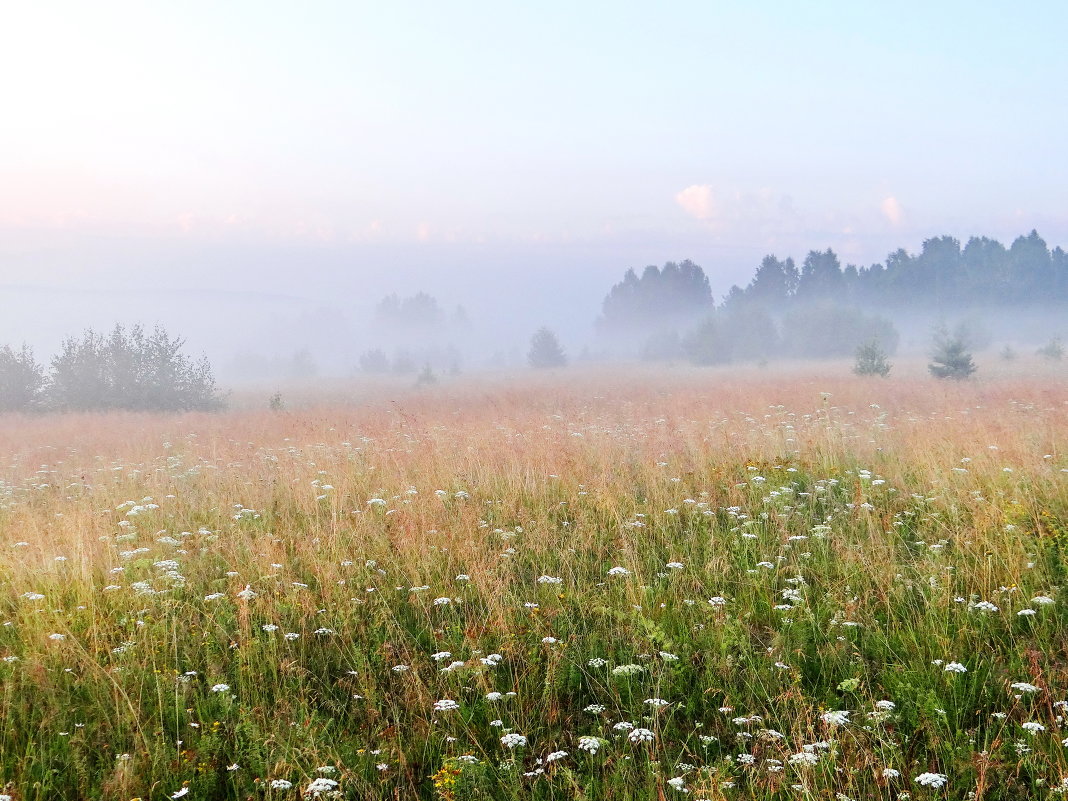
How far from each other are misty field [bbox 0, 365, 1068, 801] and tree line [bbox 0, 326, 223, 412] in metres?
18.4

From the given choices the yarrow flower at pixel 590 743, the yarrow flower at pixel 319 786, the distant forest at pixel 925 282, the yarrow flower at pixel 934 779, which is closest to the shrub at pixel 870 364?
the yarrow flower at pixel 934 779

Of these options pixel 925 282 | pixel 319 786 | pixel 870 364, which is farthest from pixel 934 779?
pixel 925 282

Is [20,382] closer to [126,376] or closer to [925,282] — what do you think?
[126,376]

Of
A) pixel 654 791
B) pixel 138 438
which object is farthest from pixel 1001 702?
pixel 138 438

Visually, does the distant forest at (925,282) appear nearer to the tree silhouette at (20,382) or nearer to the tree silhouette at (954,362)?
the tree silhouette at (954,362)

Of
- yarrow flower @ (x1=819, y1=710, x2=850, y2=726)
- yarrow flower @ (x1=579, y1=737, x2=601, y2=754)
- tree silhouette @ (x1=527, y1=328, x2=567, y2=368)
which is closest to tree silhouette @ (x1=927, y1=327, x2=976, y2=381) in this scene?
yarrow flower @ (x1=819, y1=710, x2=850, y2=726)

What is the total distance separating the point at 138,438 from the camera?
1577 centimetres

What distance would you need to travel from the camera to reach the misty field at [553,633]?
338cm

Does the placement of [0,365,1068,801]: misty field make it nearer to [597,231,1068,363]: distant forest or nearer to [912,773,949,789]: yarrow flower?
[912,773,949,789]: yarrow flower

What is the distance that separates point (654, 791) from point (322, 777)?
→ 1511mm

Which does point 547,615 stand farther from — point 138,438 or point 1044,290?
point 1044,290

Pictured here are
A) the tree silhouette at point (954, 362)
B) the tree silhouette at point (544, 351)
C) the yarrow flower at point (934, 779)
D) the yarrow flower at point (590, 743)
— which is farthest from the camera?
the tree silhouette at point (544, 351)

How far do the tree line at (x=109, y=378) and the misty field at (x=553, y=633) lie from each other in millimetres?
18408

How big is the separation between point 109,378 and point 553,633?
2713cm
